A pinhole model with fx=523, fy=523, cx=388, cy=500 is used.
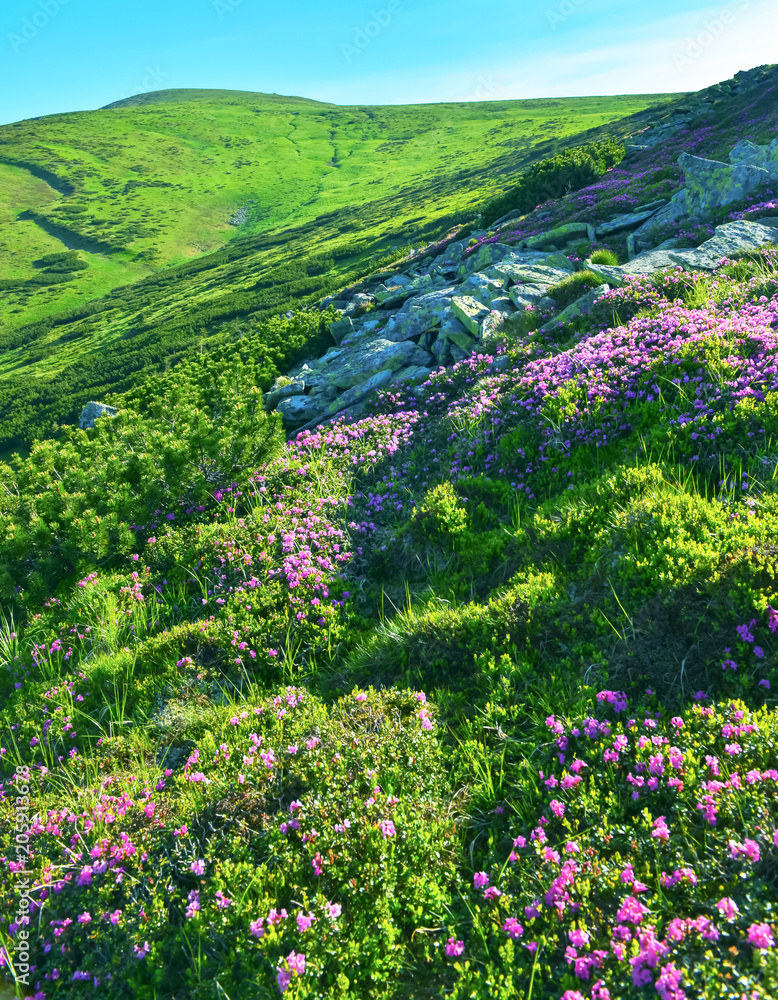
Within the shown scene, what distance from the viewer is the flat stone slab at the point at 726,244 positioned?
456 inches

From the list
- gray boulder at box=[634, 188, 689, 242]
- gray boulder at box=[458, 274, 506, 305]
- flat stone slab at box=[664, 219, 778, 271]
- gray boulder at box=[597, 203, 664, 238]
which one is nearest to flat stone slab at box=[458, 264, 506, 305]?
gray boulder at box=[458, 274, 506, 305]

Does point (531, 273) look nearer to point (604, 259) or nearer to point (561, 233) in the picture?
point (604, 259)

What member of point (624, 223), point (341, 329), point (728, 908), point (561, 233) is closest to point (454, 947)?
point (728, 908)

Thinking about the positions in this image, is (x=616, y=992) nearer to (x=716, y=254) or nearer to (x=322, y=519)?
(x=322, y=519)

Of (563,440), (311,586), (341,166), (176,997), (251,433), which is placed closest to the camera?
(176,997)

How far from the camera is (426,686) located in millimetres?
5047

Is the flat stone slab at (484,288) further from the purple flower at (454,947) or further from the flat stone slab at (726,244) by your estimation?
the purple flower at (454,947)

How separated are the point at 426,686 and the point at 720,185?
755 inches

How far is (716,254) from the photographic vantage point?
38.4 feet

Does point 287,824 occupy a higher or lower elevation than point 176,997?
higher

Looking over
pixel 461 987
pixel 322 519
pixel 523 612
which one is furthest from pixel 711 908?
pixel 322 519

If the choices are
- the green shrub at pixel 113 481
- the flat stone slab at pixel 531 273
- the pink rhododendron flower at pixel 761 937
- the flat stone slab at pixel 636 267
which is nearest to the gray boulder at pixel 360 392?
the green shrub at pixel 113 481

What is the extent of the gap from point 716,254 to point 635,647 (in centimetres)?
1130

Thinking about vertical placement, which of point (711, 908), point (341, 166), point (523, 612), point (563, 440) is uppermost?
→ point (341, 166)
